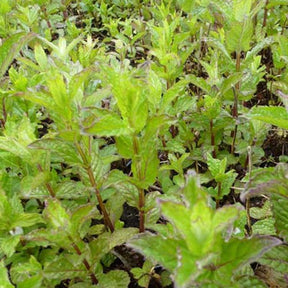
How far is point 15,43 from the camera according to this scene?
6.21 ft

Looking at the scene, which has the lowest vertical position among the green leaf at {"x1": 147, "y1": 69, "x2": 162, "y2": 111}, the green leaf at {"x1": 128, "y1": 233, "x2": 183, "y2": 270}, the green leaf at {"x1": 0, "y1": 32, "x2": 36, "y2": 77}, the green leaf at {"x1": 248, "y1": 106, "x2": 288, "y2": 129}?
the green leaf at {"x1": 128, "y1": 233, "x2": 183, "y2": 270}

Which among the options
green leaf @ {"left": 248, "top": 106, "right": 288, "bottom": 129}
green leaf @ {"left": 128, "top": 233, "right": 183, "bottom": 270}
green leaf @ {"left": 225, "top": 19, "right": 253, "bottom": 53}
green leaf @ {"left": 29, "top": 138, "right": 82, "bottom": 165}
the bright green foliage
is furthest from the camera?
green leaf @ {"left": 225, "top": 19, "right": 253, "bottom": 53}

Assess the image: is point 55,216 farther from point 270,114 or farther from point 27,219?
point 270,114

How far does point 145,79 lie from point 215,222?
0.60 metres

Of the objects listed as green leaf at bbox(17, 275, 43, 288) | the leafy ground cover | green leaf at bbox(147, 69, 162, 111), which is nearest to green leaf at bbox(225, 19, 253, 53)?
the leafy ground cover

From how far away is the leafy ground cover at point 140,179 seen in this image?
3.85ft

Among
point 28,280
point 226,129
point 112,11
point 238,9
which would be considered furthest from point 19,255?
point 112,11

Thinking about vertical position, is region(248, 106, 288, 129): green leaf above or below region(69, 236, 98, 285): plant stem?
above

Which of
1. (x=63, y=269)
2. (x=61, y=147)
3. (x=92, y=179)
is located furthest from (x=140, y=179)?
(x=63, y=269)

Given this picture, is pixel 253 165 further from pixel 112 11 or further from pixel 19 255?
pixel 112 11

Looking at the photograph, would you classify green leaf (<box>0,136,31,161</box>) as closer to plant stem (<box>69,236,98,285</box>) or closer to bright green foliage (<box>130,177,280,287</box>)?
plant stem (<box>69,236,98,285</box>)

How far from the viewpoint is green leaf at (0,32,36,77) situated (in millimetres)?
1875

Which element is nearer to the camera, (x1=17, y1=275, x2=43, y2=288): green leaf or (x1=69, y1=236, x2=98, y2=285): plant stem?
(x1=17, y1=275, x2=43, y2=288): green leaf

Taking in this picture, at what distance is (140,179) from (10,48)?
2.90 ft
